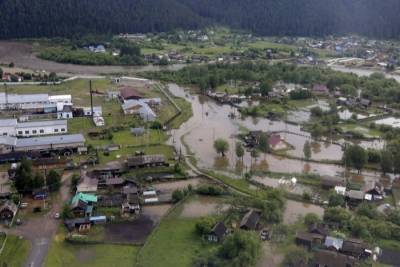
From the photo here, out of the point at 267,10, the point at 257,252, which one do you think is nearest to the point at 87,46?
the point at 267,10

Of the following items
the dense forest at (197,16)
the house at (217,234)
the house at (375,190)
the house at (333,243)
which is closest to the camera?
the house at (333,243)

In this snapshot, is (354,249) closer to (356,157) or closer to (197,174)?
(356,157)

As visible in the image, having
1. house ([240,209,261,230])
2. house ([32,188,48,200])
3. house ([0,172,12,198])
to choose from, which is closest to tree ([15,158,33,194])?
house ([32,188,48,200])

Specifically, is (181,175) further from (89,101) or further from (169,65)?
(169,65)

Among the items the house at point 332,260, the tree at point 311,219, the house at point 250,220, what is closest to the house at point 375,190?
the tree at point 311,219

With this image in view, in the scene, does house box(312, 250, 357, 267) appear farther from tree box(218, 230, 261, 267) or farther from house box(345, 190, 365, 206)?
house box(345, 190, 365, 206)

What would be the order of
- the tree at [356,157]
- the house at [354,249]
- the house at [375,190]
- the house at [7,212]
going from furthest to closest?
the tree at [356,157] < the house at [375,190] < the house at [7,212] < the house at [354,249]

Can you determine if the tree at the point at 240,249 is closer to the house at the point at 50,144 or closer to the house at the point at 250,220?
the house at the point at 250,220
